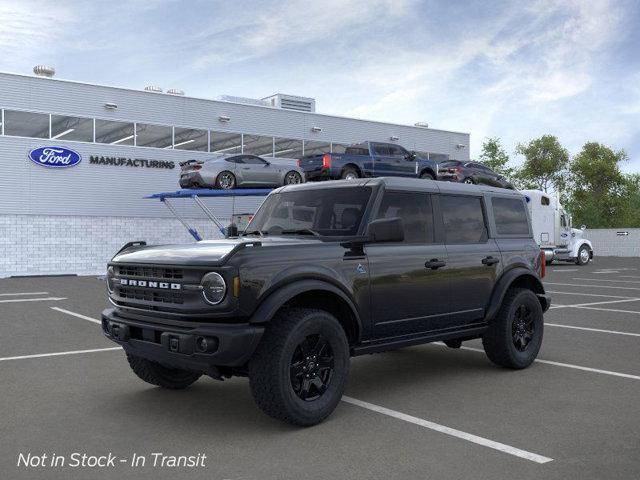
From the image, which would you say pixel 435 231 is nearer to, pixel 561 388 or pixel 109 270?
pixel 561 388

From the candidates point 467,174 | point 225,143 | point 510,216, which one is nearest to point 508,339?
point 510,216

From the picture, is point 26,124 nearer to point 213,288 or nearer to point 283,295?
point 213,288

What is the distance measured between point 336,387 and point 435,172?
731 inches

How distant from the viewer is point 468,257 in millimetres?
6453

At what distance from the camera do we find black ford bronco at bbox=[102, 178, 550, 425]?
467 centimetres

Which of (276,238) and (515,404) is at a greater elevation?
(276,238)

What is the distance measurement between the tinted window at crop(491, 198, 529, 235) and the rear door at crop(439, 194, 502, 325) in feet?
0.97

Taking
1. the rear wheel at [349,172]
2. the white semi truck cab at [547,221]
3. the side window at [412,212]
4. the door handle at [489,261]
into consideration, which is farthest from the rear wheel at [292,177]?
the side window at [412,212]

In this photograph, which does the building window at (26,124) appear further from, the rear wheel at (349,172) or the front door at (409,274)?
the front door at (409,274)

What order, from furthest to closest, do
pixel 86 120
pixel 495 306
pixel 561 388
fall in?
1. pixel 86 120
2. pixel 495 306
3. pixel 561 388

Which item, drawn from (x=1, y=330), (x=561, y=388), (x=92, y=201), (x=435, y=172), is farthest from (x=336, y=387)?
(x=92, y=201)

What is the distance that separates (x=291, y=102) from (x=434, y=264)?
101 ft

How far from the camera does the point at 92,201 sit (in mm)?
27797

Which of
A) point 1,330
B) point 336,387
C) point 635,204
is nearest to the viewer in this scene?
point 336,387
